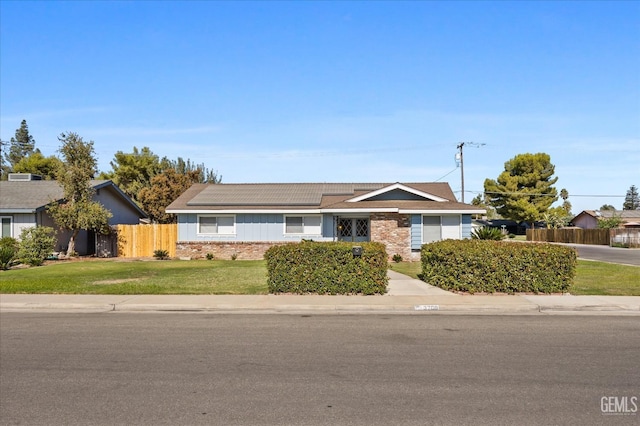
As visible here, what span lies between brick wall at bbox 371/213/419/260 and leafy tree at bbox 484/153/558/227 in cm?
4626

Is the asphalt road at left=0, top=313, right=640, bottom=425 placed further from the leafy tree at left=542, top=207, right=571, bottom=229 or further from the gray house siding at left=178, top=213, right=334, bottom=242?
the leafy tree at left=542, top=207, right=571, bottom=229

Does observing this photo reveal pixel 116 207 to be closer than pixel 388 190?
No

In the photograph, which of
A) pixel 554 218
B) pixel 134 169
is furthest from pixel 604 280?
pixel 554 218

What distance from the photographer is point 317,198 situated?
30672mm

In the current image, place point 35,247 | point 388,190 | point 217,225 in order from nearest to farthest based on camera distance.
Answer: point 35,247, point 388,190, point 217,225

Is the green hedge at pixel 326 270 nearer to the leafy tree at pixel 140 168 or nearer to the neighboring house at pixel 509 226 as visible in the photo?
the leafy tree at pixel 140 168

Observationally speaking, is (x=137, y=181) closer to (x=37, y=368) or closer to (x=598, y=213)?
(x=37, y=368)

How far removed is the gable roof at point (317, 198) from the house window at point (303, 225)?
0.66 metres

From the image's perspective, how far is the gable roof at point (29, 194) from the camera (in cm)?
2784

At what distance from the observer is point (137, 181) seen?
52.6m

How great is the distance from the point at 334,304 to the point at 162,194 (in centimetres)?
3836

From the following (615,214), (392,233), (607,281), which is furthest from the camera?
(615,214)

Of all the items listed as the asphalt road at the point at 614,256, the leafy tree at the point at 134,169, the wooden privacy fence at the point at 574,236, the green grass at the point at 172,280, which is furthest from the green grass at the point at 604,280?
the leafy tree at the point at 134,169

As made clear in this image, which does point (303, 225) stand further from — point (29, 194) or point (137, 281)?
point (29, 194)
